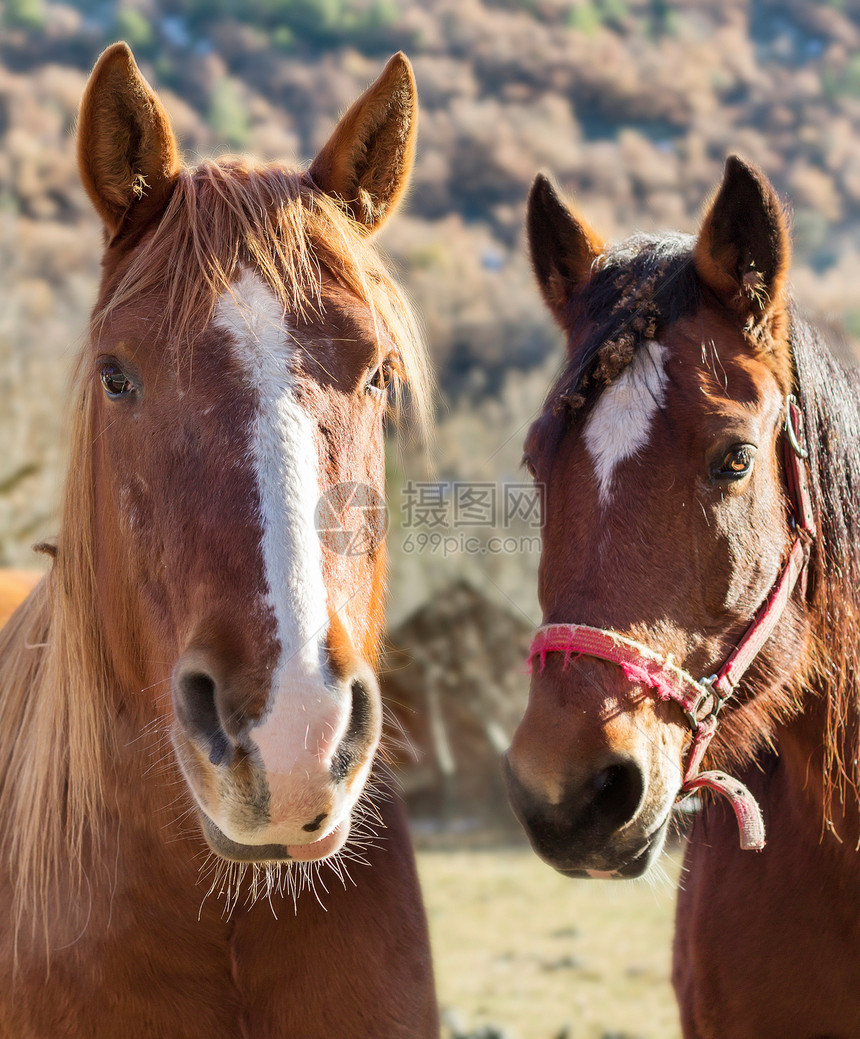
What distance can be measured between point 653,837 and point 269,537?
1051 mm

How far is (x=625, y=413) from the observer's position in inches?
80.0

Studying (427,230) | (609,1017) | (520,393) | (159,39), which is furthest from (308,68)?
(609,1017)

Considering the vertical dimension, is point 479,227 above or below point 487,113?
below

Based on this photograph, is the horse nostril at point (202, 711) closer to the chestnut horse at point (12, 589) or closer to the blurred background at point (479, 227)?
the blurred background at point (479, 227)

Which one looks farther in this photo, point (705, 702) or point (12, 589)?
point (12, 589)

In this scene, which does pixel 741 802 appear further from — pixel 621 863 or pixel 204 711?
pixel 204 711

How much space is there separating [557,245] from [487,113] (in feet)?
76.5

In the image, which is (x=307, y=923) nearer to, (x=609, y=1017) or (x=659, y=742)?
(x=659, y=742)

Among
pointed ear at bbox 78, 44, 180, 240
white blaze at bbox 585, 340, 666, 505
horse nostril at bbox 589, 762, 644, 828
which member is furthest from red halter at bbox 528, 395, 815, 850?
pointed ear at bbox 78, 44, 180, 240

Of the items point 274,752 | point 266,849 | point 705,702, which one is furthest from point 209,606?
point 705,702

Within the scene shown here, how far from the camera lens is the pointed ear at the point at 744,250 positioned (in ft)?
6.86

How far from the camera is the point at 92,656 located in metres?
2.09

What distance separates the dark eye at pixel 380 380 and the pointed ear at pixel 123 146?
0.63 m

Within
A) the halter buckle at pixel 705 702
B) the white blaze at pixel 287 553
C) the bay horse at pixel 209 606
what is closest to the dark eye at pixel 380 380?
the bay horse at pixel 209 606
